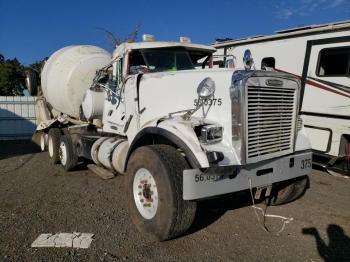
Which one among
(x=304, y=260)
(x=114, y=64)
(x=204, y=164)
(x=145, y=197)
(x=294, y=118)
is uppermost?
(x=114, y=64)

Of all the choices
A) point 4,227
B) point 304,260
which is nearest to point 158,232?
point 304,260

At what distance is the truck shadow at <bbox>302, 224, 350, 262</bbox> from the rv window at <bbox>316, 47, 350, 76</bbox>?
13.6 ft

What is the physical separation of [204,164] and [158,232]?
1072 millimetres

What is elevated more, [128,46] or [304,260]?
[128,46]

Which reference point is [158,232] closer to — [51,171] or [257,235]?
[257,235]

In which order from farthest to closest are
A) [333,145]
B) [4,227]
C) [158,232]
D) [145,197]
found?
[333,145], [4,227], [145,197], [158,232]

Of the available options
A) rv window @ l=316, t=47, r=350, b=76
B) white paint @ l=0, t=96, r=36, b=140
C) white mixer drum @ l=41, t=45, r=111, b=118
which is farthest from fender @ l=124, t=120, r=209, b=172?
white paint @ l=0, t=96, r=36, b=140

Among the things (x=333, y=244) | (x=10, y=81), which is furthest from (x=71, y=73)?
(x=10, y=81)

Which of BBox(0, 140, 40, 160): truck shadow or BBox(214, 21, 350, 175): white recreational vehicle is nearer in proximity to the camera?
BBox(214, 21, 350, 175): white recreational vehicle

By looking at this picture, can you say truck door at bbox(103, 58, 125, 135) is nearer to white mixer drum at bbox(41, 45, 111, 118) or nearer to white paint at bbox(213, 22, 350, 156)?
white mixer drum at bbox(41, 45, 111, 118)

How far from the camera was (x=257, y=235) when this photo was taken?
180 inches

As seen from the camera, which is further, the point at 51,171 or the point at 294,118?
the point at 51,171

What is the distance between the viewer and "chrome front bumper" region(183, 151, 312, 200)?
374 cm

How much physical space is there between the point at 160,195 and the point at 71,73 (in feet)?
17.8
